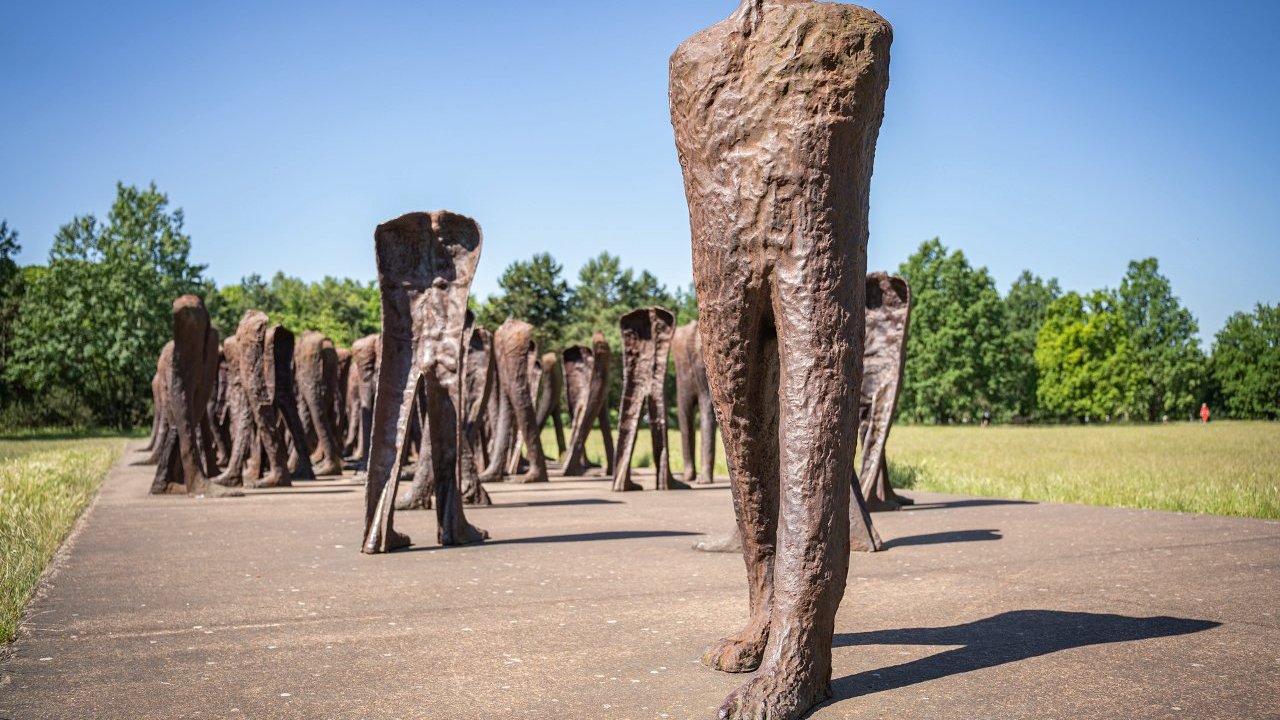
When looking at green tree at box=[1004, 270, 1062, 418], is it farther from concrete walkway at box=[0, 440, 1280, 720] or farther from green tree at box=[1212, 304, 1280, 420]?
concrete walkway at box=[0, 440, 1280, 720]

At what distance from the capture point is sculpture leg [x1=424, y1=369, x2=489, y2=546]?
861cm

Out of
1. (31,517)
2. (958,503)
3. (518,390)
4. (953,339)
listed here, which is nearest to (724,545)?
(958,503)

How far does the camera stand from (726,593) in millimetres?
6188

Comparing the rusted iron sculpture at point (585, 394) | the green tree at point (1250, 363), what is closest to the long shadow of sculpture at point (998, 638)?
the rusted iron sculpture at point (585, 394)

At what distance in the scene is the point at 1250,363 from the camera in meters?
72.8

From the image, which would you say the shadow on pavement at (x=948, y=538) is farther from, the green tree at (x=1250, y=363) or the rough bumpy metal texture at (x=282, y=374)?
the green tree at (x=1250, y=363)

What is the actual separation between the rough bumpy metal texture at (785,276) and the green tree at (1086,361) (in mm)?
72623

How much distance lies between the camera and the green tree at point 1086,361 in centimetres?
7125

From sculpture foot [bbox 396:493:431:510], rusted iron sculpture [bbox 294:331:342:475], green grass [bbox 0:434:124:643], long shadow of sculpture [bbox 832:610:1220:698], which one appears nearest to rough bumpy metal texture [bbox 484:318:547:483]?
rusted iron sculpture [bbox 294:331:342:475]

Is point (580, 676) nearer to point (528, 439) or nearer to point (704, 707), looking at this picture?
point (704, 707)

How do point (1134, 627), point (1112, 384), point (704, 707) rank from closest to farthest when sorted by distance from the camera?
point (704, 707), point (1134, 627), point (1112, 384)

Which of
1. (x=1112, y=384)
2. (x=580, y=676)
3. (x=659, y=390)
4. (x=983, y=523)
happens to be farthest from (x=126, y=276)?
(x=1112, y=384)

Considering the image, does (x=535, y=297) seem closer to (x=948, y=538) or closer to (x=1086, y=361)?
(x=1086, y=361)

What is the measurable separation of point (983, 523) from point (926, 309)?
56.6 m
